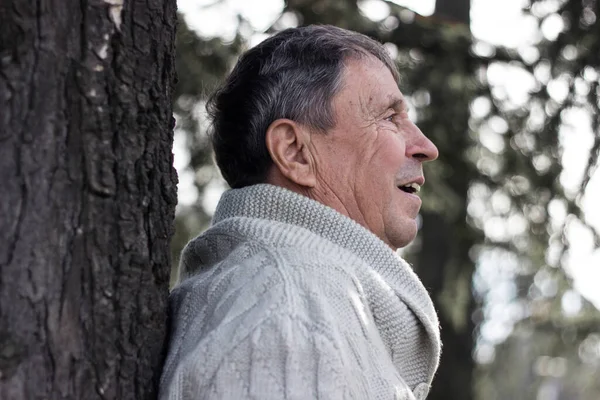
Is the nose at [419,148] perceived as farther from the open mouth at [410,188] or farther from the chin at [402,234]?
the chin at [402,234]

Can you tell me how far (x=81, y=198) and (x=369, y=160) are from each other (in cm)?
89

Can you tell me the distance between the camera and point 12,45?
5.43ft

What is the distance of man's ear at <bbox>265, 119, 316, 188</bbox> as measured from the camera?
232 centimetres

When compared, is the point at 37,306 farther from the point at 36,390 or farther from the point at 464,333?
the point at 464,333

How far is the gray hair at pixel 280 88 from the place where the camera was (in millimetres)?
2336

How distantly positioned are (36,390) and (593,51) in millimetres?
4365

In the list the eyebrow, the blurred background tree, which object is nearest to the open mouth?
the eyebrow

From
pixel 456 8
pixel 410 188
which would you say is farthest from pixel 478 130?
pixel 410 188

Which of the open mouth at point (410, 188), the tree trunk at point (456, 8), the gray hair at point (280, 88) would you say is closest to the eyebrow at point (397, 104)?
the gray hair at point (280, 88)

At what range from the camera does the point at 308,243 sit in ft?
6.70

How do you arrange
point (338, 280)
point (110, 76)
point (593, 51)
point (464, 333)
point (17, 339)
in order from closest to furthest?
1. point (17, 339)
2. point (110, 76)
3. point (338, 280)
4. point (593, 51)
5. point (464, 333)

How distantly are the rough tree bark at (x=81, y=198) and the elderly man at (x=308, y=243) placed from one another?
16 centimetres

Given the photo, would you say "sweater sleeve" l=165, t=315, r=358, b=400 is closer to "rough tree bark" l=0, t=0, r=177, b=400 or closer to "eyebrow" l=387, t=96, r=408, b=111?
"rough tree bark" l=0, t=0, r=177, b=400

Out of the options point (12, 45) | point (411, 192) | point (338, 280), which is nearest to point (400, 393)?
point (338, 280)
